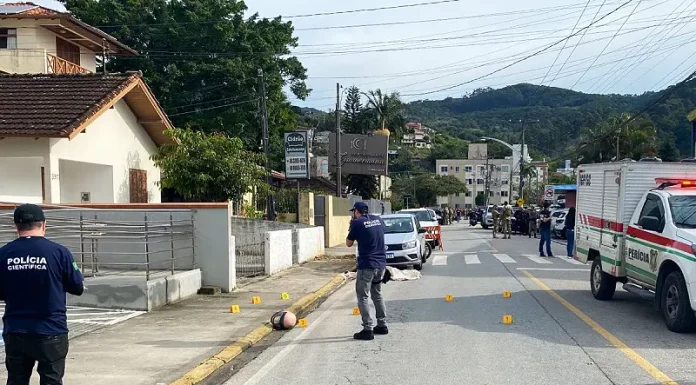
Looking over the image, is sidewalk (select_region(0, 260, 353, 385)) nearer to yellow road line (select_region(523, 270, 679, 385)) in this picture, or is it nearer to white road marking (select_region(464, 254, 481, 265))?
yellow road line (select_region(523, 270, 679, 385))

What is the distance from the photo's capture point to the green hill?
3875 cm

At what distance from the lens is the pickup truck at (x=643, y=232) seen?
9.73 meters

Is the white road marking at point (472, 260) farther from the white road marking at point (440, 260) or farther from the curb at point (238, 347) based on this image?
the curb at point (238, 347)

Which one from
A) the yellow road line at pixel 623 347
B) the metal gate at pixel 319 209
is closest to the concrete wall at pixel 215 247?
the yellow road line at pixel 623 347

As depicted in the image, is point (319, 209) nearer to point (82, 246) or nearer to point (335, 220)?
point (335, 220)

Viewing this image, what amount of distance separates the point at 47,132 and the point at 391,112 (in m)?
55.7

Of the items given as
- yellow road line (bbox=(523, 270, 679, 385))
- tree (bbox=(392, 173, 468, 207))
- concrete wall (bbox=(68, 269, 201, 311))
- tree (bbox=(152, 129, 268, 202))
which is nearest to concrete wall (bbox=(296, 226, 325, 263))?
tree (bbox=(152, 129, 268, 202))

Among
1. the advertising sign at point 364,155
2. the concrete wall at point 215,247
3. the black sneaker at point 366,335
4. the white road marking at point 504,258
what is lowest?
the white road marking at point 504,258

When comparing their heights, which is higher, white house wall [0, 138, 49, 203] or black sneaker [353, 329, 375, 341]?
white house wall [0, 138, 49, 203]

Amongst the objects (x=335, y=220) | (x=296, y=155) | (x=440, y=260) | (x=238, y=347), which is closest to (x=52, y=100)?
(x=296, y=155)

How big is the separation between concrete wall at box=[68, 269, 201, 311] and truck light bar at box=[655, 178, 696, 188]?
871cm

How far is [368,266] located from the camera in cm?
971

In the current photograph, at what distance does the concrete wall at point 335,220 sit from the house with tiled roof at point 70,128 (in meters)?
8.71

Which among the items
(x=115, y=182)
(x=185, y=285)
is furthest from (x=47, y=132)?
(x=185, y=285)
